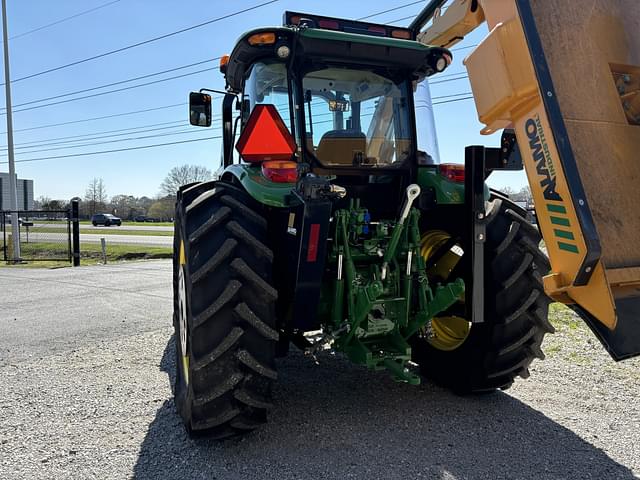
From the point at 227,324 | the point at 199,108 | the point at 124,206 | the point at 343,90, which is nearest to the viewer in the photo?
the point at 227,324

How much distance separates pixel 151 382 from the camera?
13.2ft

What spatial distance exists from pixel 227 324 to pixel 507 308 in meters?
1.82

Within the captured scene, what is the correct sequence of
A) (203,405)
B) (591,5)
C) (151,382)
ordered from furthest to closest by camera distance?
(151,382) < (203,405) < (591,5)

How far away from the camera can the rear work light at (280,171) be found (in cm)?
289

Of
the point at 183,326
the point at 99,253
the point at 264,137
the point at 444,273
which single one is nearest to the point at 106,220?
the point at 99,253

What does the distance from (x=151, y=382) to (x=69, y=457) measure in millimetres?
1233

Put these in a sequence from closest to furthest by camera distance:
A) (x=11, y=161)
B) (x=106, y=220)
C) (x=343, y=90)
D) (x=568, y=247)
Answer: (x=568, y=247)
(x=343, y=90)
(x=11, y=161)
(x=106, y=220)

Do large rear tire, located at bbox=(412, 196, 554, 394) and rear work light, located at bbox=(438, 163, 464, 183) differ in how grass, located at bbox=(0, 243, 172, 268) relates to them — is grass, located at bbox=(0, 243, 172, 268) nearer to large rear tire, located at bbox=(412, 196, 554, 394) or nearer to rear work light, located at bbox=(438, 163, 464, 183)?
rear work light, located at bbox=(438, 163, 464, 183)

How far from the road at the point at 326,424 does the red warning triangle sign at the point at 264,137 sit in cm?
170

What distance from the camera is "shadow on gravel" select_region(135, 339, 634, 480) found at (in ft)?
8.59

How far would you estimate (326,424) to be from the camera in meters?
3.19

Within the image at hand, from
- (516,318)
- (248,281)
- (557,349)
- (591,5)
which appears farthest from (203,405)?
(557,349)

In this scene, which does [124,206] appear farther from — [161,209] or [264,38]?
[264,38]

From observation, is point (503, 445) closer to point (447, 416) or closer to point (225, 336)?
point (447, 416)
